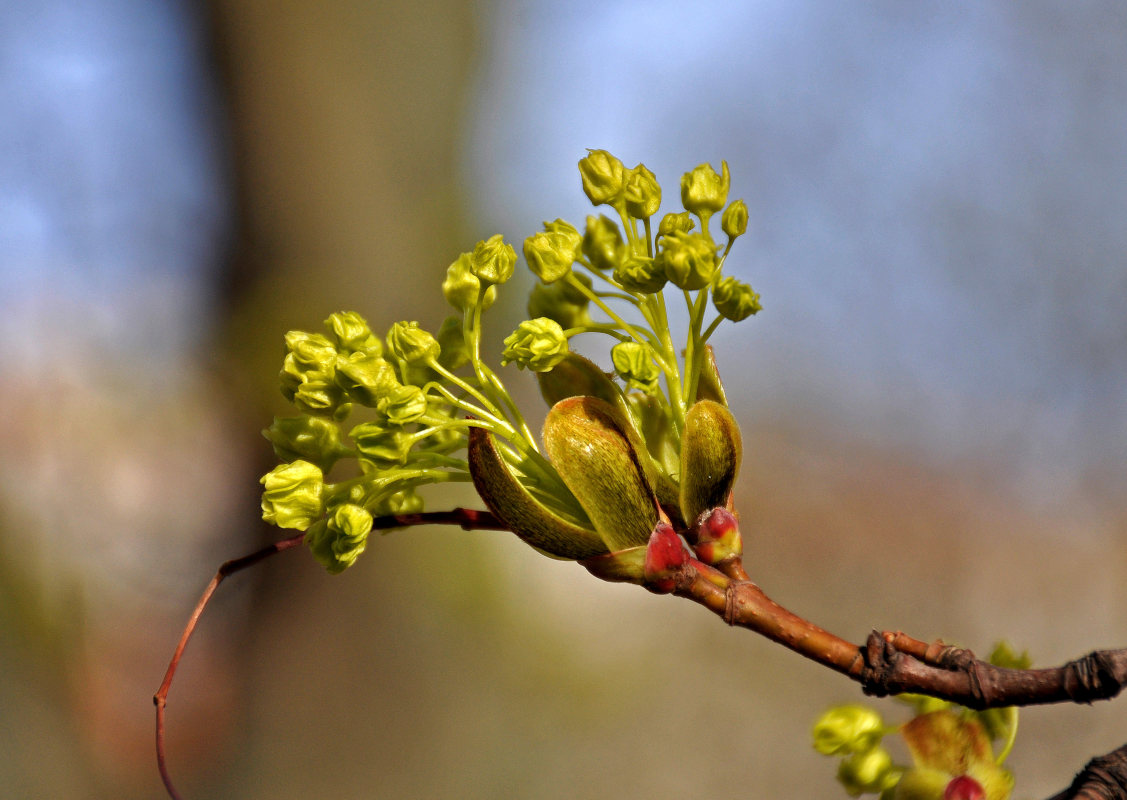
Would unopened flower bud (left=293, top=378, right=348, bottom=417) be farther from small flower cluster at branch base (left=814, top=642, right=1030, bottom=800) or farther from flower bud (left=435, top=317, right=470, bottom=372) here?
small flower cluster at branch base (left=814, top=642, right=1030, bottom=800)

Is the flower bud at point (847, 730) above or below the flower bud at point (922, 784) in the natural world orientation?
above

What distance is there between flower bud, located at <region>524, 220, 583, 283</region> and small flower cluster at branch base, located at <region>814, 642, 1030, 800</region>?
6.7 inches

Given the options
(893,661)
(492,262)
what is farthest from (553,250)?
(893,661)

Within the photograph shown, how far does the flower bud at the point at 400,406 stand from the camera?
21cm

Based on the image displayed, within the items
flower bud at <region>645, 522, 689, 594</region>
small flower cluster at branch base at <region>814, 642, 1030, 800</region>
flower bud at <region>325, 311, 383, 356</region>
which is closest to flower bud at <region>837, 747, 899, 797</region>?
small flower cluster at branch base at <region>814, 642, 1030, 800</region>

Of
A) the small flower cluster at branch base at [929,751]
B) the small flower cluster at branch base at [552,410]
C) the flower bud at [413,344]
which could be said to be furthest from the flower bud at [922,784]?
the flower bud at [413,344]

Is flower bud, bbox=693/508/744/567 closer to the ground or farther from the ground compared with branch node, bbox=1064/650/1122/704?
farther from the ground

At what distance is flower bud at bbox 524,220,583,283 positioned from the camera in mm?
230

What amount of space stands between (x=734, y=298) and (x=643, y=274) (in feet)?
0.10

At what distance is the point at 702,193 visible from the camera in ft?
0.79

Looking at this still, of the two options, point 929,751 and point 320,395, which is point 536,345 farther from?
point 929,751

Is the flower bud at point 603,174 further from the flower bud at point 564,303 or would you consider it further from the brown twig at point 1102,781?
the brown twig at point 1102,781

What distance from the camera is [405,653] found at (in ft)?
5.06

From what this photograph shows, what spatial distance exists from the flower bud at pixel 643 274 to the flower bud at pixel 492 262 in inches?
1.3
